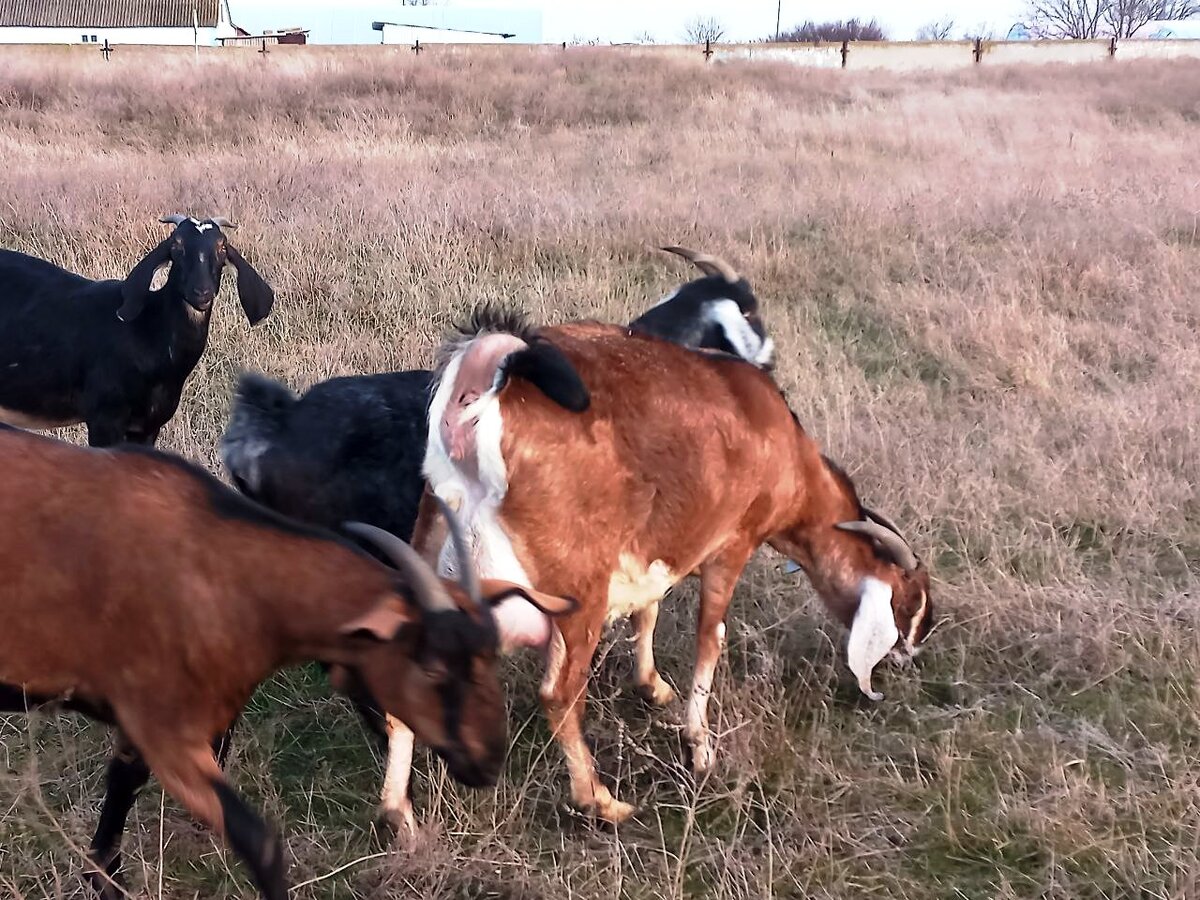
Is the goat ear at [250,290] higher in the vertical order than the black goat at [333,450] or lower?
higher

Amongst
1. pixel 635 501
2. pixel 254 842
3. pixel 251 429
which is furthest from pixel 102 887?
pixel 635 501

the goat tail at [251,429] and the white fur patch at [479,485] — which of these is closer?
the white fur patch at [479,485]

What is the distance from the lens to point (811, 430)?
581 cm

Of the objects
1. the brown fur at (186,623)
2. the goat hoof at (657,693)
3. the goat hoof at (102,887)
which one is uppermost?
the brown fur at (186,623)

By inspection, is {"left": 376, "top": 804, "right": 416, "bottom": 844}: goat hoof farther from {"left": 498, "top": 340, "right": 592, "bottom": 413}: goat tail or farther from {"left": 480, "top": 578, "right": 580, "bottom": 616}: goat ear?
{"left": 498, "top": 340, "right": 592, "bottom": 413}: goat tail

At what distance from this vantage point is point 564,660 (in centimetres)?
335

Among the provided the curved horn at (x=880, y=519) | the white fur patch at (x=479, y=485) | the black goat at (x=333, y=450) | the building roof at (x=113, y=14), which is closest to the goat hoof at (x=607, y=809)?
the white fur patch at (x=479, y=485)

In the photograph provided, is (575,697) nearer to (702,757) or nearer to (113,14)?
(702,757)

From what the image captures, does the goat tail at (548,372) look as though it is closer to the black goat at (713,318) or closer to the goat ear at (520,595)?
the goat ear at (520,595)

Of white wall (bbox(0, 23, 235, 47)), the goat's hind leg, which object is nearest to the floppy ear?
the goat's hind leg

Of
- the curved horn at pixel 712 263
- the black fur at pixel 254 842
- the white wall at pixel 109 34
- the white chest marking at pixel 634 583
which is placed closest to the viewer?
the black fur at pixel 254 842

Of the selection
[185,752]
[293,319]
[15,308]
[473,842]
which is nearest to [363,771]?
[473,842]

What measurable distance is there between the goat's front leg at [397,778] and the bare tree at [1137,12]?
61.5 meters

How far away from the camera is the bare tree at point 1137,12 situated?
178 feet
